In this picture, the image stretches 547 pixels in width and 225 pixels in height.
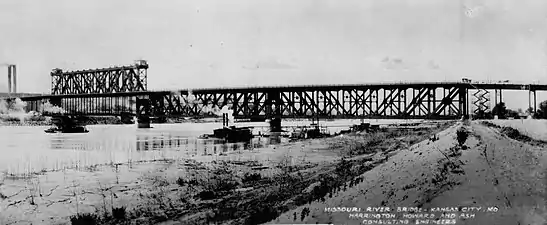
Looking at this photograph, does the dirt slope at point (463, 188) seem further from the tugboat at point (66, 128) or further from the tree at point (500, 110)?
the tugboat at point (66, 128)

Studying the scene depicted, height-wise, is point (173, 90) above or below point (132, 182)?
above

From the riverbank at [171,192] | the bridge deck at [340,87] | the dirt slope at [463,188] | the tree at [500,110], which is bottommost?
the riverbank at [171,192]

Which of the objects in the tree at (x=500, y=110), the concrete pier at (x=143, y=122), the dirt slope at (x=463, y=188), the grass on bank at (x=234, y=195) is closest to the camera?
the dirt slope at (x=463, y=188)

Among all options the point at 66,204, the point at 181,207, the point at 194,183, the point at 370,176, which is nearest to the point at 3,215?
the point at 66,204

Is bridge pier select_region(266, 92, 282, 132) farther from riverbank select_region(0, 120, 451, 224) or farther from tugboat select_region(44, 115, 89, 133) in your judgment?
riverbank select_region(0, 120, 451, 224)

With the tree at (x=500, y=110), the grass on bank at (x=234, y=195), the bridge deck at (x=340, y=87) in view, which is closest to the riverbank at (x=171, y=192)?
the grass on bank at (x=234, y=195)

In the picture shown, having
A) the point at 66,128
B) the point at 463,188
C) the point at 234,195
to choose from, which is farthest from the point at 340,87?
the point at 463,188

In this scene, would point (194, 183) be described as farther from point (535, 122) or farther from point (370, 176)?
point (535, 122)
